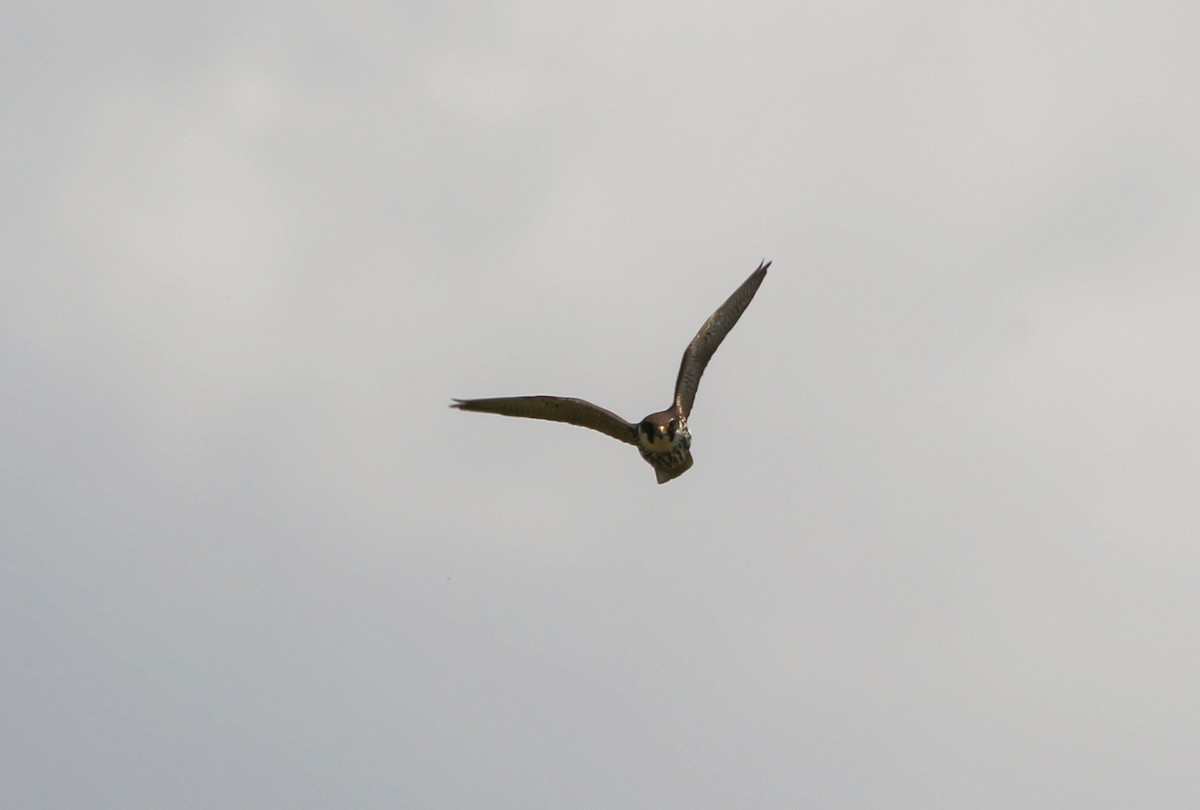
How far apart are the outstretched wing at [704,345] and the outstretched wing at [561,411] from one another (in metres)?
0.96

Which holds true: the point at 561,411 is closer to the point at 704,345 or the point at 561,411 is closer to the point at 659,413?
the point at 659,413

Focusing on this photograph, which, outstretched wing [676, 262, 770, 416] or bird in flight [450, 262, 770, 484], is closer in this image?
bird in flight [450, 262, 770, 484]

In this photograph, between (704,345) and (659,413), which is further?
(704,345)

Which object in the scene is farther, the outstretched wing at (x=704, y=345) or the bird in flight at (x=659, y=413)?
the outstretched wing at (x=704, y=345)

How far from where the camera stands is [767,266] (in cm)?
3369

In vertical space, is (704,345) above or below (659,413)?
above

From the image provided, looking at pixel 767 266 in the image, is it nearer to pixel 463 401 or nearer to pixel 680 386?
pixel 680 386

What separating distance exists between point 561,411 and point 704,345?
2600 mm

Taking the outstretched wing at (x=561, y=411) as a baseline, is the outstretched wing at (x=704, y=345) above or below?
above

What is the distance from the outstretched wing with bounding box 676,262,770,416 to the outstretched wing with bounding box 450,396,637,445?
37.9 inches

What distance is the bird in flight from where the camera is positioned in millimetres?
30750

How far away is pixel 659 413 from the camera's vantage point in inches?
1231

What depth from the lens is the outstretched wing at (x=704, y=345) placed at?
105ft

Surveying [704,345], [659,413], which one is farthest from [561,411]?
[704,345]
